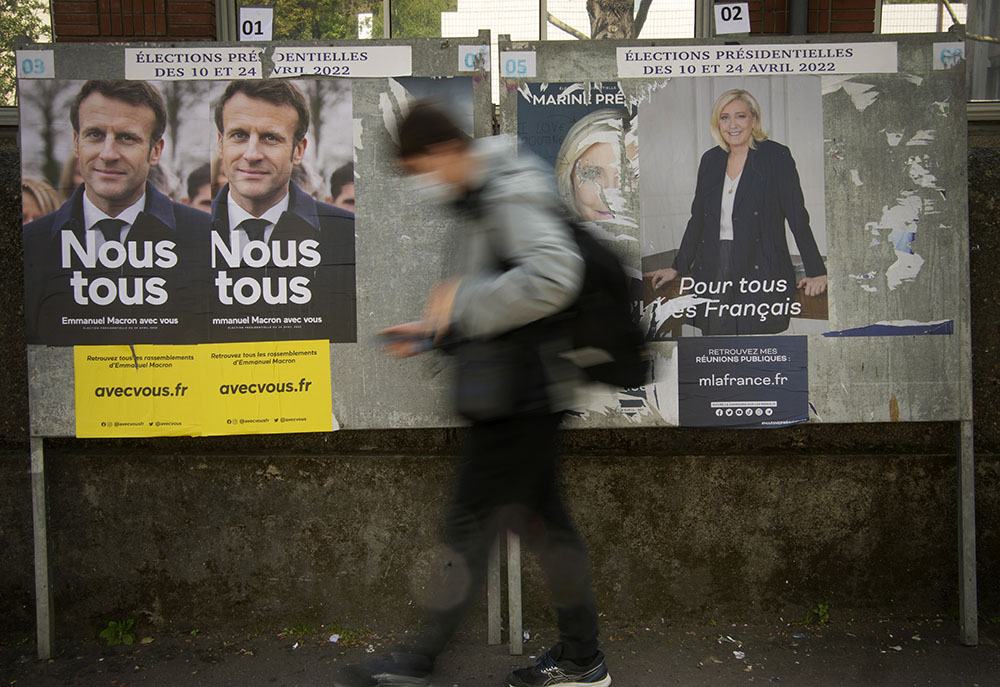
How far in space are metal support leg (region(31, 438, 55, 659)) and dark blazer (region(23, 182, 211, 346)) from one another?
0.51m

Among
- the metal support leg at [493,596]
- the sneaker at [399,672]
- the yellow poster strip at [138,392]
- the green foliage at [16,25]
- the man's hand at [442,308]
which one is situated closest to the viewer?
the man's hand at [442,308]

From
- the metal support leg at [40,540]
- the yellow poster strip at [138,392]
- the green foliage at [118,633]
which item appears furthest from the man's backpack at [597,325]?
the green foliage at [118,633]

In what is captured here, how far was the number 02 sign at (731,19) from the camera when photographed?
350 centimetres

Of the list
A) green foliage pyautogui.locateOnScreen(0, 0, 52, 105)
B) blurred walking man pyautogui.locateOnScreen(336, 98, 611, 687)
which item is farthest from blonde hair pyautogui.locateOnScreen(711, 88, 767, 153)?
green foliage pyautogui.locateOnScreen(0, 0, 52, 105)

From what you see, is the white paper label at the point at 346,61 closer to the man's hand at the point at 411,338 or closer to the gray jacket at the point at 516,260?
the gray jacket at the point at 516,260

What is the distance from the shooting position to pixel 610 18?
4.88 m

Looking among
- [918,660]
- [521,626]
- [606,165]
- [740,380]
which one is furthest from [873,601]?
[606,165]

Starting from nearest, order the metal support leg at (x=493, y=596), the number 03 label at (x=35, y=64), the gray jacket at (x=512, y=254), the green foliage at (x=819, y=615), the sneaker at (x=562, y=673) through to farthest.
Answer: the gray jacket at (x=512, y=254), the sneaker at (x=562, y=673), the number 03 label at (x=35, y=64), the metal support leg at (x=493, y=596), the green foliage at (x=819, y=615)

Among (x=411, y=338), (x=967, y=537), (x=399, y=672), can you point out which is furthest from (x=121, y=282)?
(x=967, y=537)

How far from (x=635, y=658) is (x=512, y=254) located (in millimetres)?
1972

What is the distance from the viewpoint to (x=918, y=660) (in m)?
3.40

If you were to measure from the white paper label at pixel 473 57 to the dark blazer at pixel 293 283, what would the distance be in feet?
2.52

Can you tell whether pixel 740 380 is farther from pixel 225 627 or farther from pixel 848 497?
pixel 225 627

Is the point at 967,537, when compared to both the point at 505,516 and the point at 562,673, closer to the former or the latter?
the point at 562,673
